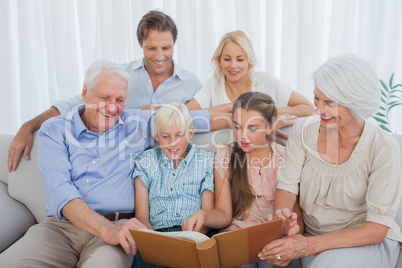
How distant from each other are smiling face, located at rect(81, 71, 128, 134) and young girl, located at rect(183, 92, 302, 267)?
51 cm

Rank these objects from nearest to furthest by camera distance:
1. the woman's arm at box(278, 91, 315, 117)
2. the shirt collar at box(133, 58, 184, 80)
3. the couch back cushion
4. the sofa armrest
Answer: the sofa armrest, the couch back cushion, the woman's arm at box(278, 91, 315, 117), the shirt collar at box(133, 58, 184, 80)

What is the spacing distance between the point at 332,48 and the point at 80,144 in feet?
7.14

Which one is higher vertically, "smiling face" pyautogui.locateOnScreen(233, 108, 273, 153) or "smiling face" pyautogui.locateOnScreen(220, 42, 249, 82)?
"smiling face" pyautogui.locateOnScreen(220, 42, 249, 82)

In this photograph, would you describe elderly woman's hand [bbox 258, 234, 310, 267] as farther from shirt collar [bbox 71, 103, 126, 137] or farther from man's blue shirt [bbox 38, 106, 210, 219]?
shirt collar [bbox 71, 103, 126, 137]

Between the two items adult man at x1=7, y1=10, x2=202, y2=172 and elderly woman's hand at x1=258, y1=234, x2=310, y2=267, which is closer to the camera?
elderly woman's hand at x1=258, y1=234, x2=310, y2=267

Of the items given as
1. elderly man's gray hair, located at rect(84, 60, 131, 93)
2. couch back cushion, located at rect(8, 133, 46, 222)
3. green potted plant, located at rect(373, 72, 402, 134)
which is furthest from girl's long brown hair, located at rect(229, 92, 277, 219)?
green potted plant, located at rect(373, 72, 402, 134)

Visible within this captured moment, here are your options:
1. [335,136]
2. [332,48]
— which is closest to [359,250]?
[335,136]

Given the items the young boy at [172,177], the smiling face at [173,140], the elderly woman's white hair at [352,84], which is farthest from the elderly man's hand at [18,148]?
the elderly woman's white hair at [352,84]

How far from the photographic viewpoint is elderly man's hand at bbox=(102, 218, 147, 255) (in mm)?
A: 1407

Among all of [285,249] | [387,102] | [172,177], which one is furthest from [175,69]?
[387,102]

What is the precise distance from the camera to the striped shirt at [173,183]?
1.67m

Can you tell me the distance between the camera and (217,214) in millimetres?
1601

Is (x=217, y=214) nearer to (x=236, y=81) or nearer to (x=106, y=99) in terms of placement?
(x=106, y=99)

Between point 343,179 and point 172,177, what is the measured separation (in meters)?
0.73
